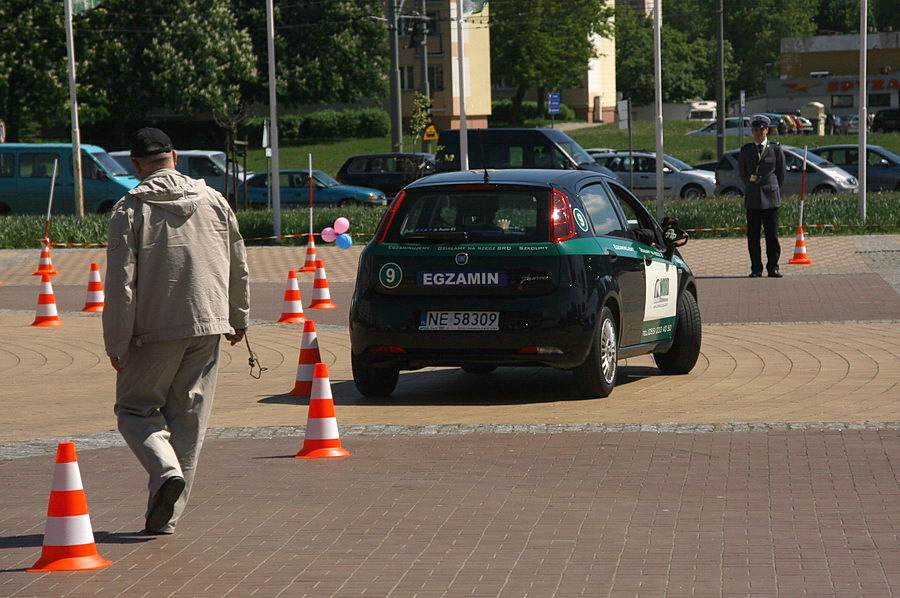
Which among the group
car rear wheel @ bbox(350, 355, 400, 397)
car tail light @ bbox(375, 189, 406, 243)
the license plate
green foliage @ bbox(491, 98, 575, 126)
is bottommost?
car rear wheel @ bbox(350, 355, 400, 397)

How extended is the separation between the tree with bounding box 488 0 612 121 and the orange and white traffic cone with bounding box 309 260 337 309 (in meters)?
70.9

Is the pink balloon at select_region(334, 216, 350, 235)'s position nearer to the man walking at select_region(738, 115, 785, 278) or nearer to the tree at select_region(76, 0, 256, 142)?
the man walking at select_region(738, 115, 785, 278)

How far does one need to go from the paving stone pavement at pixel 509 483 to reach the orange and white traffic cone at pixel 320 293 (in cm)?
397

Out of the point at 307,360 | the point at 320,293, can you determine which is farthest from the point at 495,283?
the point at 320,293

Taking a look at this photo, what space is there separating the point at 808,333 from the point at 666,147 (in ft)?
185

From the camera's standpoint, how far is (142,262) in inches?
247

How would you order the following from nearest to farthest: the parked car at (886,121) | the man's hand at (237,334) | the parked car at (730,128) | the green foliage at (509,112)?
1. the man's hand at (237,334)
2. the parked car at (730,128)
3. the parked car at (886,121)
4. the green foliage at (509,112)

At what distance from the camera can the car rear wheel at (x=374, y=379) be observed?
35.0 ft

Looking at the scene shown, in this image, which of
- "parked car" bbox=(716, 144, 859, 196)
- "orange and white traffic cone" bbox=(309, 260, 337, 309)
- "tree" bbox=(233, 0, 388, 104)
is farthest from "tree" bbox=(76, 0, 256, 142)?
"orange and white traffic cone" bbox=(309, 260, 337, 309)

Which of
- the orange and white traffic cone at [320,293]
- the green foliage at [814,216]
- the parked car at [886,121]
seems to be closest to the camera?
the orange and white traffic cone at [320,293]

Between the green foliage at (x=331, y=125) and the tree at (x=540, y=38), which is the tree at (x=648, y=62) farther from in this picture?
the green foliage at (x=331, y=125)

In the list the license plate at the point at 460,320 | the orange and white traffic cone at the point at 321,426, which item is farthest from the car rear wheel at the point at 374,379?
the orange and white traffic cone at the point at 321,426

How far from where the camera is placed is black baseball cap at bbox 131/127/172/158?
636 cm

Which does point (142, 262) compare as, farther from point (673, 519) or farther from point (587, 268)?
point (587, 268)
